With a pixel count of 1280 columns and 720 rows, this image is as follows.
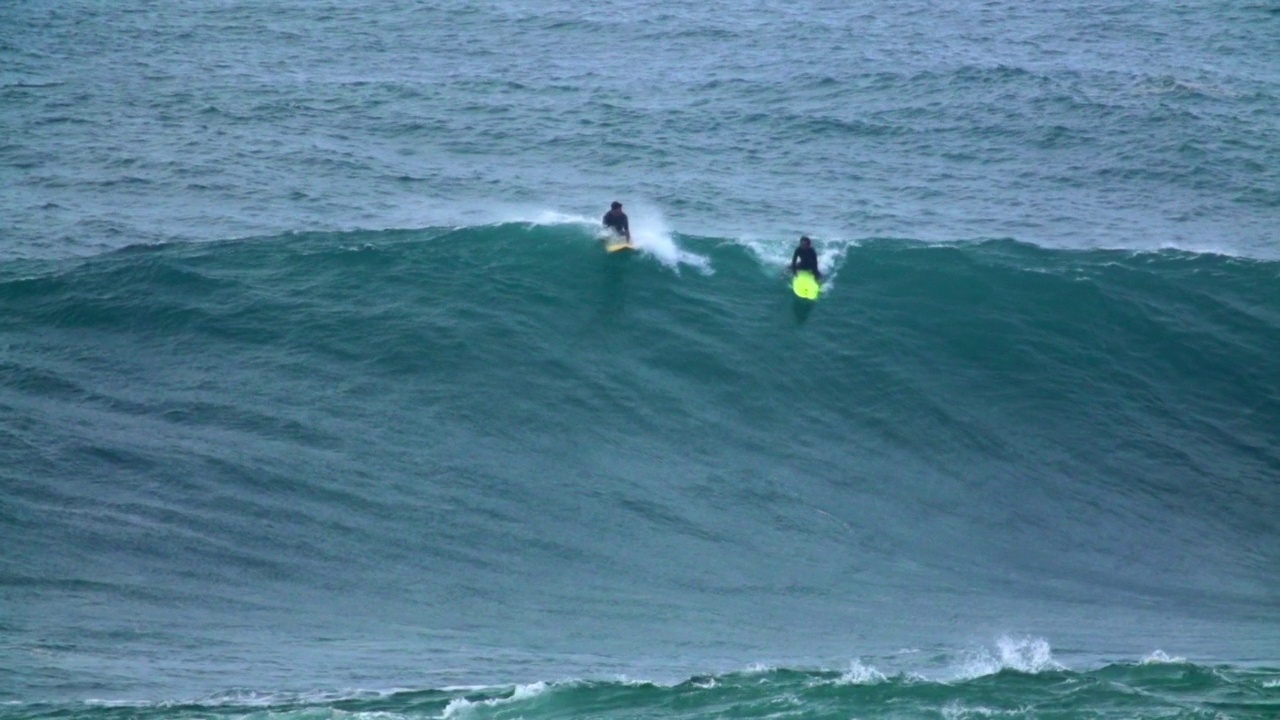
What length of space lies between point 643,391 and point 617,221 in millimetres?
5453

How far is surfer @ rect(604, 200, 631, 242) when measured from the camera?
31.3 meters

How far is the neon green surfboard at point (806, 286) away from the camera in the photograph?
30312 millimetres

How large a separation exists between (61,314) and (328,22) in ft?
76.0

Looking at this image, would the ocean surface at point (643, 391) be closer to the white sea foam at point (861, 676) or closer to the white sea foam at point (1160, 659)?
the white sea foam at point (861, 676)

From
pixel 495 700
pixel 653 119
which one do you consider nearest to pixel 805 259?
pixel 653 119

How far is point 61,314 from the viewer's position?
94.8ft

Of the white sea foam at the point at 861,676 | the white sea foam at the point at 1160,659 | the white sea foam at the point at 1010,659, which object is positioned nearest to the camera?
the white sea foam at the point at 861,676

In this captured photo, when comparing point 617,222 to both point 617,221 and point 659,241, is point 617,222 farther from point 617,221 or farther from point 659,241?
point 659,241

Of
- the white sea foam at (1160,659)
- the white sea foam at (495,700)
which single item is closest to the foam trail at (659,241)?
the white sea foam at (1160,659)

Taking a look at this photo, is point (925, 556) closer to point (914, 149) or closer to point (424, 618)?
point (424, 618)

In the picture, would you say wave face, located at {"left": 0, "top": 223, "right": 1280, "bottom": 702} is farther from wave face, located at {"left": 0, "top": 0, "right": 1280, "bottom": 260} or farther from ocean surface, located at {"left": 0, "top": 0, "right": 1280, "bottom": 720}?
wave face, located at {"left": 0, "top": 0, "right": 1280, "bottom": 260}

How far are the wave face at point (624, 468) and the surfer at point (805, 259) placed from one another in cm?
74

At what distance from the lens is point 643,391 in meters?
27.2

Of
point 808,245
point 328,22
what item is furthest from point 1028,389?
point 328,22
